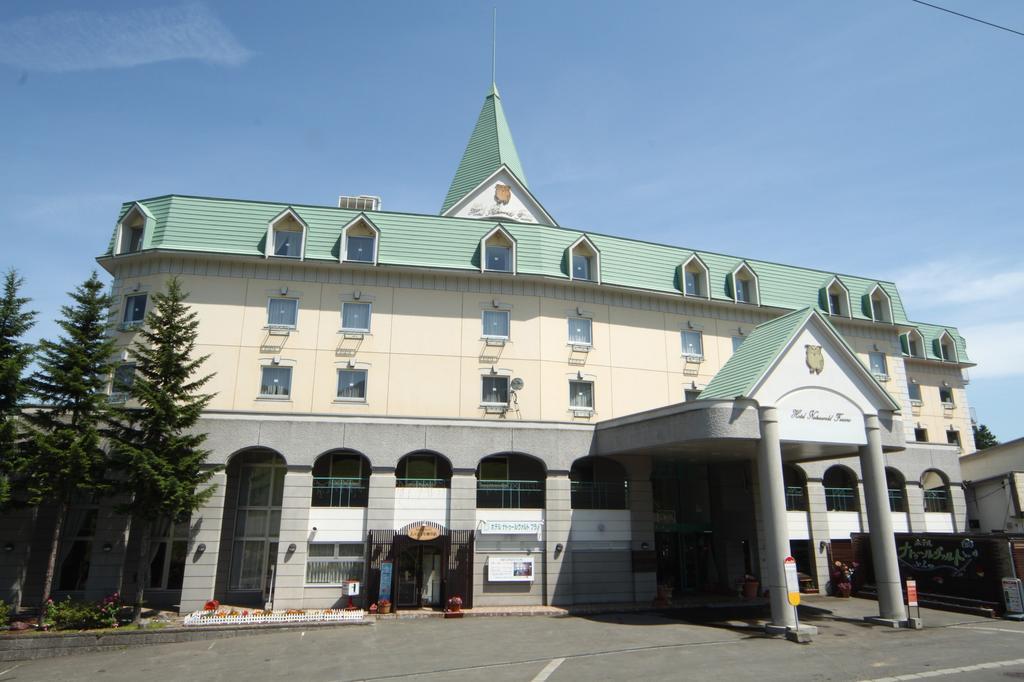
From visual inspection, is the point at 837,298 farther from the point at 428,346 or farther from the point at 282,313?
the point at 282,313

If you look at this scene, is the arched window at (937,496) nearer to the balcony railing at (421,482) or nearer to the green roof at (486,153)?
the balcony railing at (421,482)

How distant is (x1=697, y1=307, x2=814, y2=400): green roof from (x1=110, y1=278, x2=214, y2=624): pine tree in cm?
1750

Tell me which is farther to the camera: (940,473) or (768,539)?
(940,473)

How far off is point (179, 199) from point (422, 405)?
13707 mm

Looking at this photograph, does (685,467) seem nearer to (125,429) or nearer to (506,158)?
(506,158)

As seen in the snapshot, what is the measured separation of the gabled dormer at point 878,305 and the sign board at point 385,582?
94.0 ft

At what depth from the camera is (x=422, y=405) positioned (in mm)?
27203

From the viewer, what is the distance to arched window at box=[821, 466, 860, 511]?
105 feet

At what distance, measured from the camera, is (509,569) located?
2530 cm

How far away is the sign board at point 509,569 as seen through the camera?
2516cm

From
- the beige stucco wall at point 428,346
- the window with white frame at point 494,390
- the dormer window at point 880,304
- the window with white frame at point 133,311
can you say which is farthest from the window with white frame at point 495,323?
the dormer window at point 880,304

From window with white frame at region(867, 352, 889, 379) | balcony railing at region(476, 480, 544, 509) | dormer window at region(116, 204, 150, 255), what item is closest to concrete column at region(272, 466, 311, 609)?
balcony railing at region(476, 480, 544, 509)

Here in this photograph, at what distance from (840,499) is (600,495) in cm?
1332

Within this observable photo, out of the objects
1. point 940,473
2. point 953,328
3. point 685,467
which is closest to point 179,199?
point 685,467
